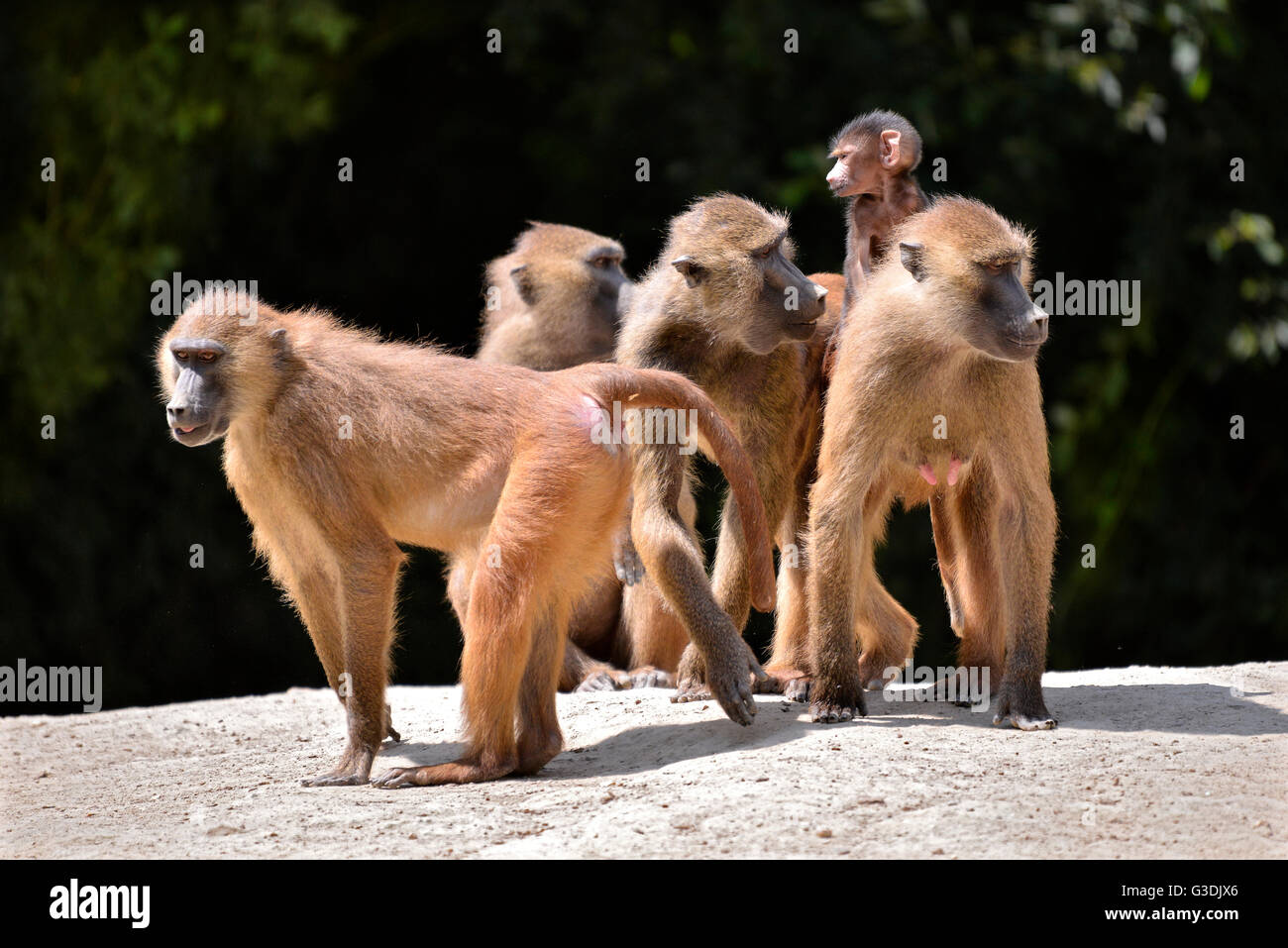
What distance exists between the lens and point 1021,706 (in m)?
5.12

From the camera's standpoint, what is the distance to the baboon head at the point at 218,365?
489cm

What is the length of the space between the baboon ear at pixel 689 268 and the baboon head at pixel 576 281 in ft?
3.99

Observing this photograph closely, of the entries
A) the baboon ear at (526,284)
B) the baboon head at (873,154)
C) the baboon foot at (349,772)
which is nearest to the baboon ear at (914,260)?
the baboon head at (873,154)

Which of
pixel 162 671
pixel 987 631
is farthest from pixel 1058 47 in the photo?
pixel 162 671

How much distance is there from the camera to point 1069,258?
9.26m

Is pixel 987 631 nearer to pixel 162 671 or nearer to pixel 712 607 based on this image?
pixel 712 607

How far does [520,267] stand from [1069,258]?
378cm

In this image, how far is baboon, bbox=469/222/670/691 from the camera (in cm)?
A: 667

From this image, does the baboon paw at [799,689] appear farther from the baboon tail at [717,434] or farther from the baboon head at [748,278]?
the baboon head at [748,278]

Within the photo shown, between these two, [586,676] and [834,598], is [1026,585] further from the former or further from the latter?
[586,676]

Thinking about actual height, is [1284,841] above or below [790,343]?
below

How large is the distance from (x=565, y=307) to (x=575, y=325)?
0.09m
